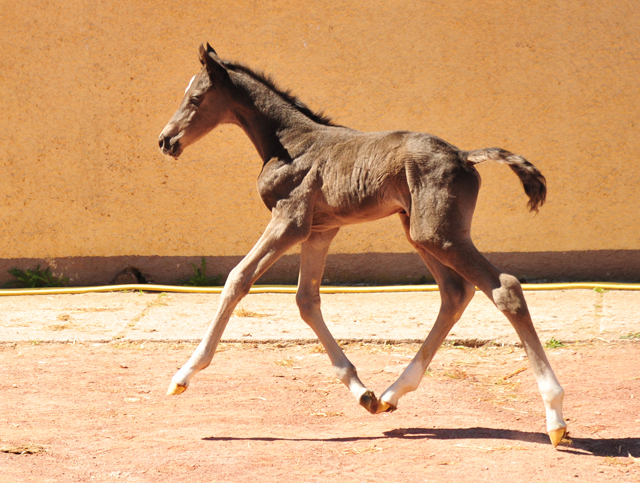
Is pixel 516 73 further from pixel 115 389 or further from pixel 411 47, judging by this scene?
pixel 115 389

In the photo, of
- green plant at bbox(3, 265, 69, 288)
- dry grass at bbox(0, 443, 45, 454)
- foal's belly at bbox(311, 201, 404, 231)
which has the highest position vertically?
foal's belly at bbox(311, 201, 404, 231)

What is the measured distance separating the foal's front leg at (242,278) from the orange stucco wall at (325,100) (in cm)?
438

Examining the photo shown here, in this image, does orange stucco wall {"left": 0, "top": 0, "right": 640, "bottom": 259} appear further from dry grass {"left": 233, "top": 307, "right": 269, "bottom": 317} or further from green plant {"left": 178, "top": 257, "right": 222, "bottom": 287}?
dry grass {"left": 233, "top": 307, "right": 269, "bottom": 317}

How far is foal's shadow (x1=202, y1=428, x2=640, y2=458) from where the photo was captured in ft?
11.6

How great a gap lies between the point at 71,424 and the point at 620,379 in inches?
137

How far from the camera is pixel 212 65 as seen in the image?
14.3ft

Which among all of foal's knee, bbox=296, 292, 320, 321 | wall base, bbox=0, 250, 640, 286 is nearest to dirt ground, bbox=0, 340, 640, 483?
foal's knee, bbox=296, 292, 320, 321

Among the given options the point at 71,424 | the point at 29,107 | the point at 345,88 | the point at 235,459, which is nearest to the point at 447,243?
the point at 235,459

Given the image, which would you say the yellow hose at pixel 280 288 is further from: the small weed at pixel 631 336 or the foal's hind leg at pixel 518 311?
the foal's hind leg at pixel 518 311

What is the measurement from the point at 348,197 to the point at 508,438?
61.4 inches

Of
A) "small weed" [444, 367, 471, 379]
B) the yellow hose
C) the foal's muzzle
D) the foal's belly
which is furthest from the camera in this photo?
the yellow hose

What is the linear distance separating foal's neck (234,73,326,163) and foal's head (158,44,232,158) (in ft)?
0.32

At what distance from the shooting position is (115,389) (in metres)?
4.81

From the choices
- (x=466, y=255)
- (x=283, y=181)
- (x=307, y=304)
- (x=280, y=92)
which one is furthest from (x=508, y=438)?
(x=280, y=92)
